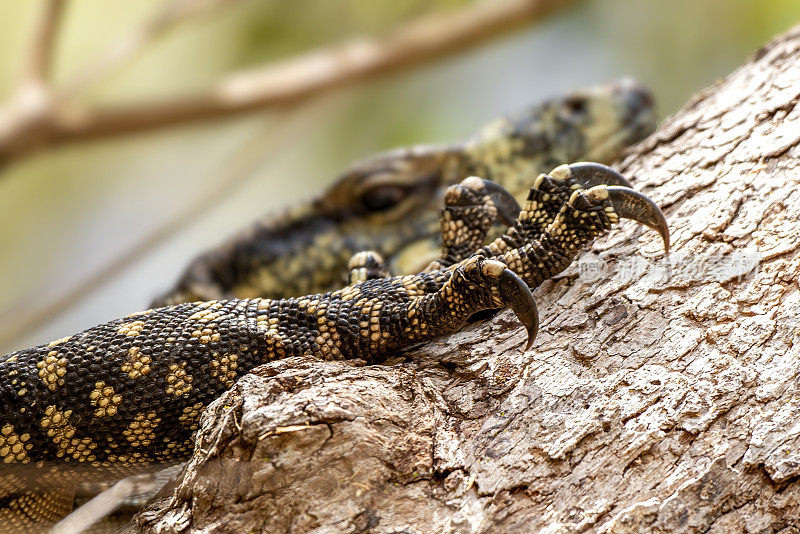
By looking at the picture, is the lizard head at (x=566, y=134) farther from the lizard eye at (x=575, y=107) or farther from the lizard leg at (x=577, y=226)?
the lizard leg at (x=577, y=226)

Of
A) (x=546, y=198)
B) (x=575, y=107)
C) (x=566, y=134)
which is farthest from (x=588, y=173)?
(x=575, y=107)

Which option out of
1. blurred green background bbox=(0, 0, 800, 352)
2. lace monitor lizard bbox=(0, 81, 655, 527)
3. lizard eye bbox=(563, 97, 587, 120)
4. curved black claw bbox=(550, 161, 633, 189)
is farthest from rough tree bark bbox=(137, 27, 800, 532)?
blurred green background bbox=(0, 0, 800, 352)

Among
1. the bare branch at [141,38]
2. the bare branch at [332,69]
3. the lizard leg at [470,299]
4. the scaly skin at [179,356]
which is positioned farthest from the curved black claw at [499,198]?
the bare branch at [332,69]

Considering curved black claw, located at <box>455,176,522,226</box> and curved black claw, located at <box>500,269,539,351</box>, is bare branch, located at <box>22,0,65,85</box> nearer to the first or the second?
curved black claw, located at <box>455,176,522,226</box>

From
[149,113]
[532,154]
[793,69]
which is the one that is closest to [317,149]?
[149,113]

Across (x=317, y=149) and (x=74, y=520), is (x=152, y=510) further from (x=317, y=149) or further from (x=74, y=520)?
(x=317, y=149)

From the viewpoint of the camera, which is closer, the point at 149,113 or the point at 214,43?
the point at 149,113
